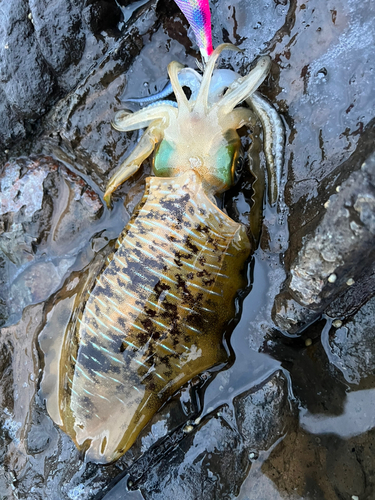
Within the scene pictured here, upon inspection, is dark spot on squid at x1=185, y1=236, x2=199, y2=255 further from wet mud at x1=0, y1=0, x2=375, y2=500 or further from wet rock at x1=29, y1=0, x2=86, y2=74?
wet rock at x1=29, y1=0, x2=86, y2=74

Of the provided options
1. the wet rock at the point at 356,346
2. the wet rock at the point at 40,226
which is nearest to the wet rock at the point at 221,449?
the wet rock at the point at 356,346

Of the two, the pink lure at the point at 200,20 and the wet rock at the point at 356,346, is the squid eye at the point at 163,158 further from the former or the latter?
the wet rock at the point at 356,346

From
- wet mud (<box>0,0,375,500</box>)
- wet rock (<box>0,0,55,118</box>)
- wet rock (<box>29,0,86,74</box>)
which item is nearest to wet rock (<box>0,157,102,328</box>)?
wet mud (<box>0,0,375,500</box>)

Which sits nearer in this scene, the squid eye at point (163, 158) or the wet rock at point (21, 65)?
the squid eye at point (163, 158)

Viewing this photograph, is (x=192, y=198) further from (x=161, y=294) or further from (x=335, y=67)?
(x=335, y=67)

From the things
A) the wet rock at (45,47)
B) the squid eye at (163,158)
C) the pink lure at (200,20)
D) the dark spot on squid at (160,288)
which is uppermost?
the wet rock at (45,47)

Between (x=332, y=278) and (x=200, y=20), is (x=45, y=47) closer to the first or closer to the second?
(x=200, y=20)
